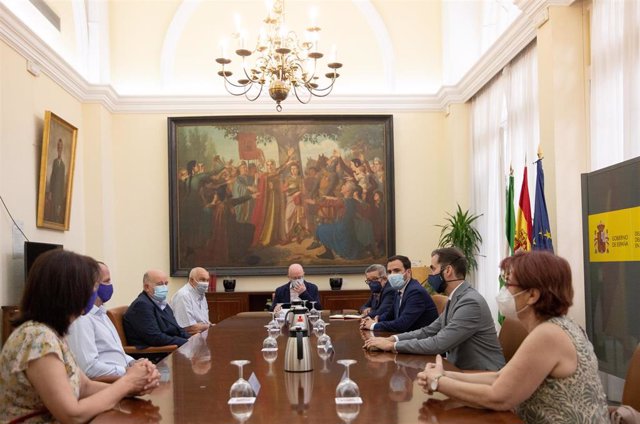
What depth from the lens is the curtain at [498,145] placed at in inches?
310

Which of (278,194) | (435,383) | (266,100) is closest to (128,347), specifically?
(435,383)

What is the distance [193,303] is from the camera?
7.93m

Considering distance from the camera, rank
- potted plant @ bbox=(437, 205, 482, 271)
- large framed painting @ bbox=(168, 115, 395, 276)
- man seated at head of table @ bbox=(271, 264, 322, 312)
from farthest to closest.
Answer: large framed painting @ bbox=(168, 115, 395, 276) → potted plant @ bbox=(437, 205, 482, 271) → man seated at head of table @ bbox=(271, 264, 322, 312)

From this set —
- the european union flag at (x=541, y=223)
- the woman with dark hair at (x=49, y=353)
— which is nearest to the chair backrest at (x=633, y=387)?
the woman with dark hair at (x=49, y=353)

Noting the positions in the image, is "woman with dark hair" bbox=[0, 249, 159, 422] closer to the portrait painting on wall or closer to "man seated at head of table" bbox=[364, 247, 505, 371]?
"man seated at head of table" bbox=[364, 247, 505, 371]

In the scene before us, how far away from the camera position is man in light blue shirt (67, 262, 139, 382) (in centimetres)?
410

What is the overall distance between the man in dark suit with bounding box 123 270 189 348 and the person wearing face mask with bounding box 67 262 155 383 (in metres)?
1.40

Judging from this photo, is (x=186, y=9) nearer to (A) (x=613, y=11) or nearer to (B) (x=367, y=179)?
(B) (x=367, y=179)

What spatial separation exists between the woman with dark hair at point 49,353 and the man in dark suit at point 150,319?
3.28 metres

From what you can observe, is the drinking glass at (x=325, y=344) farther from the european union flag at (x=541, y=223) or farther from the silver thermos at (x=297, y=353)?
the european union flag at (x=541, y=223)

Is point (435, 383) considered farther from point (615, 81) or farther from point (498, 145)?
point (498, 145)

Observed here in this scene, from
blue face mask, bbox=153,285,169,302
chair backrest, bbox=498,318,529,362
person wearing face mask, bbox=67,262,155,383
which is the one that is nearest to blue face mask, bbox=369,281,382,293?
blue face mask, bbox=153,285,169,302

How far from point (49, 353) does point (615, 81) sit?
522 cm

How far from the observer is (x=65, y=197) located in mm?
8719
